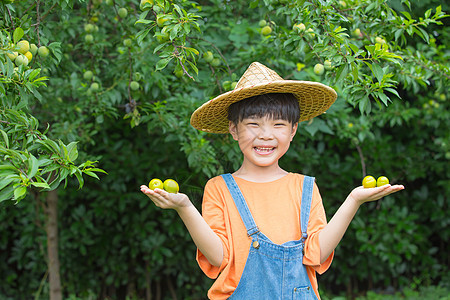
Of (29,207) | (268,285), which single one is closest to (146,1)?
(268,285)

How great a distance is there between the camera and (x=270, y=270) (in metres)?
1.65

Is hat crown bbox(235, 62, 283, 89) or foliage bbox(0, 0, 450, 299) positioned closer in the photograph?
hat crown bbox(235, 62, 283, 89)

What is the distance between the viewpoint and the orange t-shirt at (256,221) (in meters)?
1.67

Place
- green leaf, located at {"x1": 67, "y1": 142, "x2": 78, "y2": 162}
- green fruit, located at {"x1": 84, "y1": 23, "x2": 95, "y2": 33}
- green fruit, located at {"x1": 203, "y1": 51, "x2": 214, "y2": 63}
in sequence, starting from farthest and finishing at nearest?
green fruit, located at {"x1": 84, "y1": 23, "x2": 95, "y2": 33}, green fruit, located at {"x1": 203, "y1": 51, "x2": 214, "y2": 63}, green leaf, located at {"x1": 67, "y1": 142, "x2": 78, "y2": 162}

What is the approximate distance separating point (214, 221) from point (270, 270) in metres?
0.25

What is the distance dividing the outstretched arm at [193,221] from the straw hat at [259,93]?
43cm

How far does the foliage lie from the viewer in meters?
1.97

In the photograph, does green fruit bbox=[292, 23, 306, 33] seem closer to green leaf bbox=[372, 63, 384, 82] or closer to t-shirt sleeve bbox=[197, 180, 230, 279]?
green leaf bbox=[372, 63, 384, 82]

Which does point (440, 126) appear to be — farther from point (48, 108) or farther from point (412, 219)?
point (48, 108)

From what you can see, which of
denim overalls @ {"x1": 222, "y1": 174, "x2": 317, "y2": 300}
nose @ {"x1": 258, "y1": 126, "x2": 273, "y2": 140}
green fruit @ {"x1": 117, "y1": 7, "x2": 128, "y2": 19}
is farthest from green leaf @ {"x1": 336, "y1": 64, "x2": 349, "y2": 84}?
green fruit @ {"x1": 117, "y1": 7, "x2": 128, "y2": 19}

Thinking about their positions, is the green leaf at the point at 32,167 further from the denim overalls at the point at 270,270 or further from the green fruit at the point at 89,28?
the green fruit at the point at 89,28

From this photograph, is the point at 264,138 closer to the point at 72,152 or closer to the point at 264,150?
the point at 264,150

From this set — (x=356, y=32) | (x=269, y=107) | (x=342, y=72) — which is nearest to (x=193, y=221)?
(x=269, y=107)

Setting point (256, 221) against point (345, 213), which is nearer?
point (345, 213)
